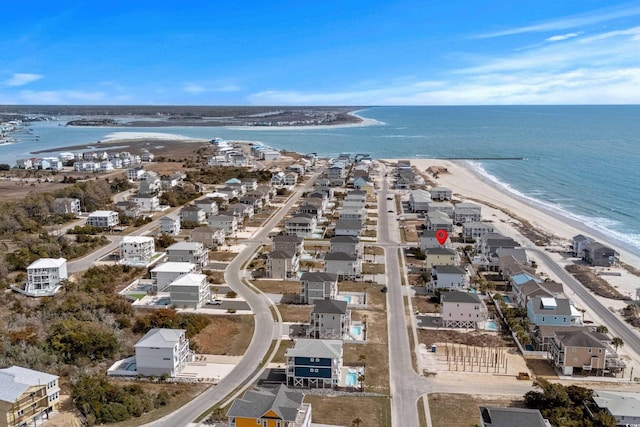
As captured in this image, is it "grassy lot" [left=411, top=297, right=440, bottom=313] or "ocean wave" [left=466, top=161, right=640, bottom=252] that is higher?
"ocean wave" [left=466, top=161, right=640, bottom=252]

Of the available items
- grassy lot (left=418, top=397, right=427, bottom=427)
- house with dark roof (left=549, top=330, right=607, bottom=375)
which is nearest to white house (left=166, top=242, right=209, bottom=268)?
grassy lot (left=418, top=397, right=427, bottom=427)

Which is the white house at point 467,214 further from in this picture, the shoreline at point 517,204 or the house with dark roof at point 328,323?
the house with dark roof at point 328,323

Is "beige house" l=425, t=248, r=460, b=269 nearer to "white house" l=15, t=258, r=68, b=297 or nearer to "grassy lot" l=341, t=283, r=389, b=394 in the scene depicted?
"grassy lot" l=341, t=283, r=389, b=394

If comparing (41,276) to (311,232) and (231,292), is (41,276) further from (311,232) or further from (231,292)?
(311,232)

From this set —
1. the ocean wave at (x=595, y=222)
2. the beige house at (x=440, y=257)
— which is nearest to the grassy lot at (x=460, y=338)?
the beige house at (x=440, y=257)

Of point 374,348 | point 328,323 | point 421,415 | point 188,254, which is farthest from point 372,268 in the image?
point 421,415

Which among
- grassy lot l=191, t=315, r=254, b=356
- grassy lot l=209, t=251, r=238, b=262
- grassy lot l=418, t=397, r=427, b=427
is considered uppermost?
grassy lot l=209, t=251, r=238, b=262
